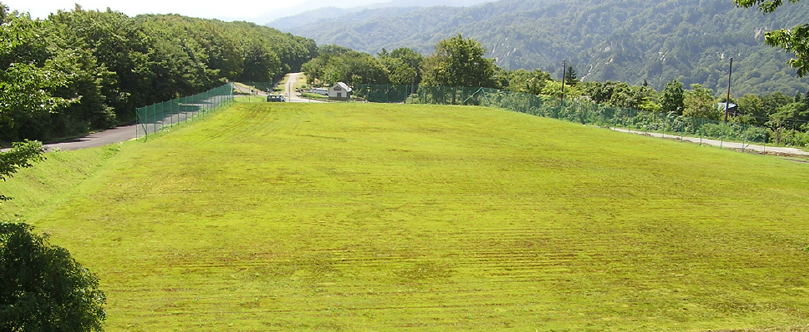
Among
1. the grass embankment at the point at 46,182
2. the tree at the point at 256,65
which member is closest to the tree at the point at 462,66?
the tree at the point at 256,65

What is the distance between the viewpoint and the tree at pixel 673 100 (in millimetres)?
58906

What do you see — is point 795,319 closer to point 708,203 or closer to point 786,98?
point 708,203

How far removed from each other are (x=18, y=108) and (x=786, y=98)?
4369 inches

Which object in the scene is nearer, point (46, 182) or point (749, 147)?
point (46, 182)

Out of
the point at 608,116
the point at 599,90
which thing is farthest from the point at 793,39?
the point at 599,90

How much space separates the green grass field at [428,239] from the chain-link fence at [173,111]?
12.1 feet

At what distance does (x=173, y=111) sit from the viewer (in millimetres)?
36344

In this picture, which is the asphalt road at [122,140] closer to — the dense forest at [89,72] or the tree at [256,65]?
the dense forest at [89,72]

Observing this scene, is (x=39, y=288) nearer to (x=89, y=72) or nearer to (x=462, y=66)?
(x=89, y=72)

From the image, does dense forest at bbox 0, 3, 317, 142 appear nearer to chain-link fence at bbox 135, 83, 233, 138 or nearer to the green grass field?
chain-link fence at bbox 135, 83, 233, 138

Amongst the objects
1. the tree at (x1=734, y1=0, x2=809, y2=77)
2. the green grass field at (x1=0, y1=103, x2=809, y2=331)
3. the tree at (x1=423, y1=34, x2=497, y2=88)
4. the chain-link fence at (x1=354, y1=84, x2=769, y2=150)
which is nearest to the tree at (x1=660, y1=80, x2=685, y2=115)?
the chain-link fence at (x1=354, y1=84, x2=769, y2=150)

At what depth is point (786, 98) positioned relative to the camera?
92938mm

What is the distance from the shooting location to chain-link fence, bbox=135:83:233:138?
32.4 metres

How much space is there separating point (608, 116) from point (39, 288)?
5029cm
